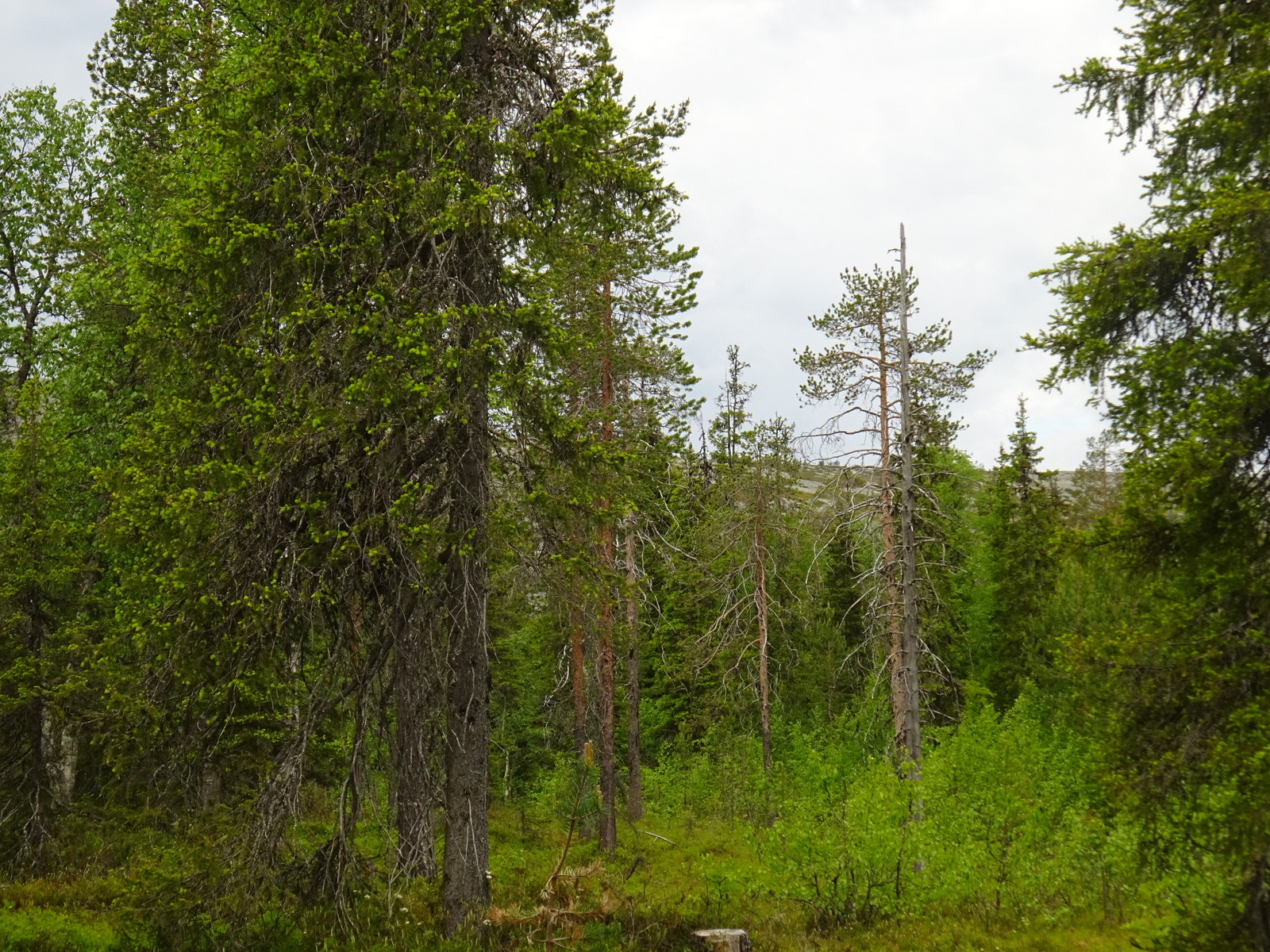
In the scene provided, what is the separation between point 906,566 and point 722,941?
9.73 metres

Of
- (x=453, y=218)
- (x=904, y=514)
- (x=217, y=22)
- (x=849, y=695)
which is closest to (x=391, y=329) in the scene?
(x=453, y=218)

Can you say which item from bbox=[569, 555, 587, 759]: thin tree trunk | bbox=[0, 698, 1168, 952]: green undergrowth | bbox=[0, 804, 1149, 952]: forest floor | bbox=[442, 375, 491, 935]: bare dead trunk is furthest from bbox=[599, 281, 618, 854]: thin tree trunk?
bbox=[442, 375, 491, 935]: bare dead trunk

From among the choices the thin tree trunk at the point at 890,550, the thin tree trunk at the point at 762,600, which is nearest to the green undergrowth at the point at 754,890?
the thin tree trunk at the point at 890,550

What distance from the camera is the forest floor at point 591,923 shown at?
8336 millimetres

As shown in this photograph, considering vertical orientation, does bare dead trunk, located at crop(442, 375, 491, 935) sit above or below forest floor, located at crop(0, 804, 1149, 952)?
above

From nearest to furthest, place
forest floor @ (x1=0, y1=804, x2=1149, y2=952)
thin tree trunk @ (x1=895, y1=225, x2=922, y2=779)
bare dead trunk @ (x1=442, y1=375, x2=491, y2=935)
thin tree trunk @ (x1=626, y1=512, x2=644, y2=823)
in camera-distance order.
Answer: forest floor @ (x1=0, y1=804, x2=1149, y2=952)
bare dead trunk @ (x1=442, y1=375, x2=491, y2=935)
thin tree trunk @ (x1=895, y1=225, x2=922, y2=779)
thin tree trunk @ (x1=626, y1=512, x2=644, y2=823)

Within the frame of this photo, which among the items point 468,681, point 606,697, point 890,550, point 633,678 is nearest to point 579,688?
point 633,678

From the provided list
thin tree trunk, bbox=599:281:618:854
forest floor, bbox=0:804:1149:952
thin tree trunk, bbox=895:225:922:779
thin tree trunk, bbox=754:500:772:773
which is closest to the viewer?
forest floor, bbox=0:804:1149:952

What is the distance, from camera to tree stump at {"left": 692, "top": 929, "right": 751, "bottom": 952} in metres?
9.26

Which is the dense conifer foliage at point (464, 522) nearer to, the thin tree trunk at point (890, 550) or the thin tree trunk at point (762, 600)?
the thin tree trunk at point (890, 550)

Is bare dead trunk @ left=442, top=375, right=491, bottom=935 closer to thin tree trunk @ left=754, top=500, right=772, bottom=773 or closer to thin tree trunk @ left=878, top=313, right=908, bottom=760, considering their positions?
thin tree trunk @ left=878, top=313, right=908, bottom=760

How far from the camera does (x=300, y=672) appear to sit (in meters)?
8.51

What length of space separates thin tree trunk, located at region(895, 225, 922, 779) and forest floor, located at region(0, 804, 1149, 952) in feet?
18.0

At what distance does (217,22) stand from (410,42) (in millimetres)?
7038
